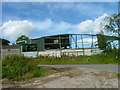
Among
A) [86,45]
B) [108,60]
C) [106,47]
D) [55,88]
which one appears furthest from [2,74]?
[86,45]

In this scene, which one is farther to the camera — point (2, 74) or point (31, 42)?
point (31, 42)

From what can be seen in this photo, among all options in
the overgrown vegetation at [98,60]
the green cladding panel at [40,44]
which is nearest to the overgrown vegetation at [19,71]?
the overgrown vegetation at [98,60]

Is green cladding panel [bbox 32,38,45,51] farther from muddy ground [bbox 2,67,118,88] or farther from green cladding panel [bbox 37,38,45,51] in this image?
muddy ground [bbox 2,67,118,88]

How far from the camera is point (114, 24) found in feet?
66.3

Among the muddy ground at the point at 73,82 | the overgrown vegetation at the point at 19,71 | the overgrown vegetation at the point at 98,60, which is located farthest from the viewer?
the overgrown vegetation at the point at 98,60

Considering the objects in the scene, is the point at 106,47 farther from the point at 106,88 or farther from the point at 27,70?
the point at 106,88

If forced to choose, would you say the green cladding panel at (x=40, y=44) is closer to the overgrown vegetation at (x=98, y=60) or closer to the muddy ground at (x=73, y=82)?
the overgrown vegetation at (x=98, y=60)

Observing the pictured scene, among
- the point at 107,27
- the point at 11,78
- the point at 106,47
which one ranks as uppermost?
the point at 107,27

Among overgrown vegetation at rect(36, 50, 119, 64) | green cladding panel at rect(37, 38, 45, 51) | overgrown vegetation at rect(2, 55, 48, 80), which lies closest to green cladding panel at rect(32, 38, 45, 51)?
green cladding panel at rect(37, 38, 45, 51)

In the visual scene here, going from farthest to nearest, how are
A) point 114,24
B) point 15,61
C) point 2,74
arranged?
point 114,24 → point 15,61 → point 2,74

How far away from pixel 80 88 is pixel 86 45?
31.7m

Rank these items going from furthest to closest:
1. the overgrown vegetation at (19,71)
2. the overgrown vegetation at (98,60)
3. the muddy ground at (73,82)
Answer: the overgrown vegetation at (98,60) → the overgrown vegetation at (19,71) → the muddy ground at (73,82)

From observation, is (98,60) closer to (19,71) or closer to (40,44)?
(19,71)

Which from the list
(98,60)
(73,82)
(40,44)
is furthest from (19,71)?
(40,44)
